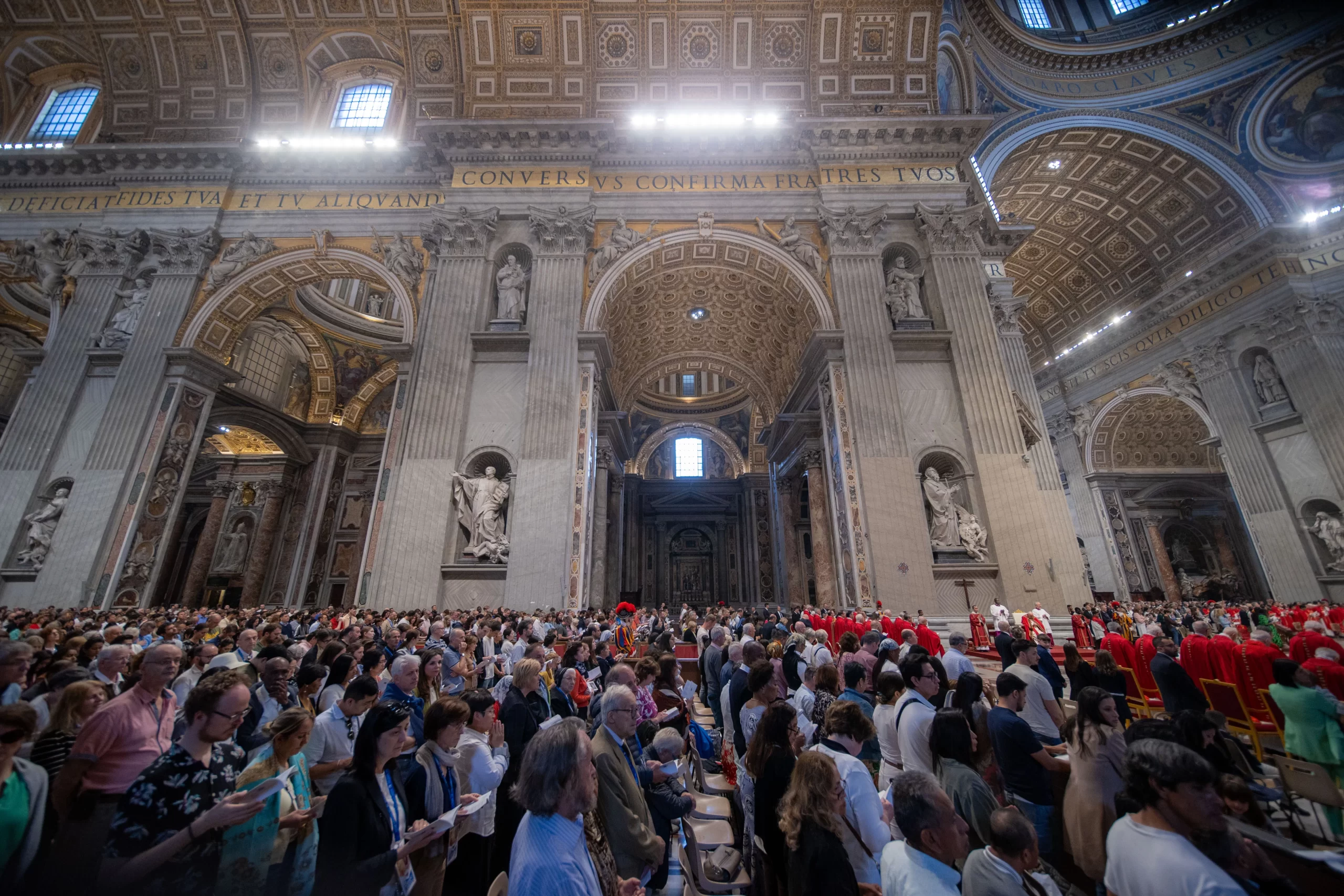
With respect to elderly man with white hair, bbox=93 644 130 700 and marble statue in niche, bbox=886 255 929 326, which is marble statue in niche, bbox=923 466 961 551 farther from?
elderly man with white hair, bbox=93 644 130 700

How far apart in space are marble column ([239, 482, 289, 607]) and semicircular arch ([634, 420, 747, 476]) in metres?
15.5

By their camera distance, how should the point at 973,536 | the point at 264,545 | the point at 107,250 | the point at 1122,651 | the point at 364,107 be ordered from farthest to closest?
1. the point at 264,545
2. the point at 364,107
3. the point at 107,250
4. the point at 973,536
5. the point at 1122,651

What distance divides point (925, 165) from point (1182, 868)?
16892 mm

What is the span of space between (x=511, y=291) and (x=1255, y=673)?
14.7 metres

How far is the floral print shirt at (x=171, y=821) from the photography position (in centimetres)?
162


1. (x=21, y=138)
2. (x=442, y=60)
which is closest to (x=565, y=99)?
(x=442, y=60)

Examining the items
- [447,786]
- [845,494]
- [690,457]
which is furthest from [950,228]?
[690,457]

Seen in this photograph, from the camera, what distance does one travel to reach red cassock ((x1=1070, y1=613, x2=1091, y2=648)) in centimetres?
1025

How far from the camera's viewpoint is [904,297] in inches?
550

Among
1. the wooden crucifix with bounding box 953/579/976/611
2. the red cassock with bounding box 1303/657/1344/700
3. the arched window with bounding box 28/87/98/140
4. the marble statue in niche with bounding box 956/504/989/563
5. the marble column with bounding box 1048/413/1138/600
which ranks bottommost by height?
the red cassock with bounding box 1303/657/1344/700

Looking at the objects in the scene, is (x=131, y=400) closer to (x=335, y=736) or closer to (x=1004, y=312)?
(x=335, y=736)

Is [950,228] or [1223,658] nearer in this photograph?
[1223,658]

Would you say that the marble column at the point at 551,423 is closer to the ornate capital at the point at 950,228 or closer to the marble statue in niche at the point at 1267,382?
the ornate capital at the point at 950,228

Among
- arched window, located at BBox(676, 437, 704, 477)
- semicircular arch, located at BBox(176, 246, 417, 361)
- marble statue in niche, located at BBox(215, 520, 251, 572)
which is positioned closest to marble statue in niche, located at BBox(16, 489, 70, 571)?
semicircular arch, located at BBox(176, 246, 417, 361)
